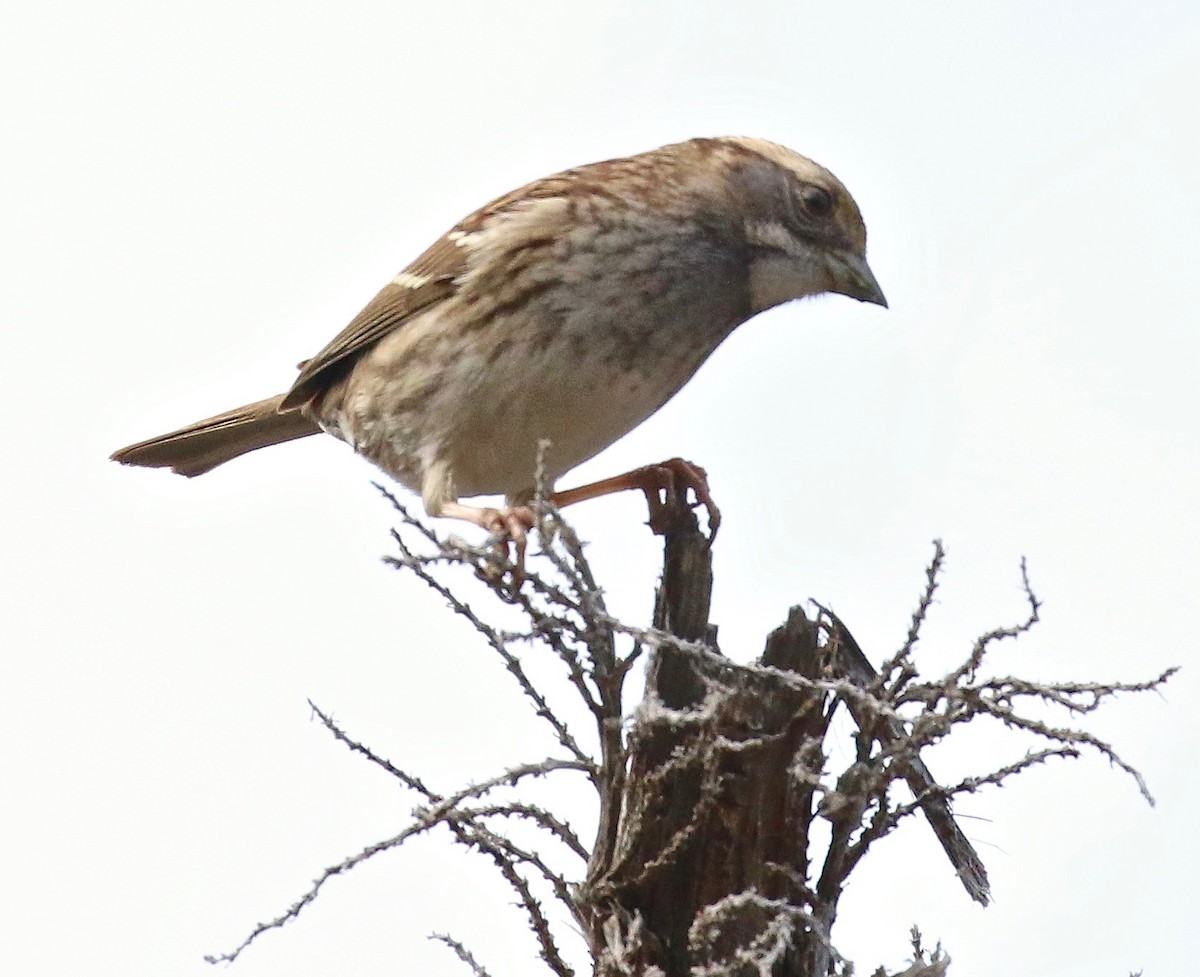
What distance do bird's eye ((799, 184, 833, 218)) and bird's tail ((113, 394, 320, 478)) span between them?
2.12 metres

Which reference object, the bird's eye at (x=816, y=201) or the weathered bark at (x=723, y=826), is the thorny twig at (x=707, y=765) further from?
the bird's eye at (x=816, y=201)

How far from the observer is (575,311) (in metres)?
4.84

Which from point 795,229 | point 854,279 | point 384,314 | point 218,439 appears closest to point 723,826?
point 854,279

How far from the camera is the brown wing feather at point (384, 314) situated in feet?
17.7

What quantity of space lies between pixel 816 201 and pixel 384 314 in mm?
1509

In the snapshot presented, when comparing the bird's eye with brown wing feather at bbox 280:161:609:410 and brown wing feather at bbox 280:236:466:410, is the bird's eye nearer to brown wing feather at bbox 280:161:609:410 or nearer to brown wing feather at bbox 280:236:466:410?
brown wing feather at bbox 280:161:609:410

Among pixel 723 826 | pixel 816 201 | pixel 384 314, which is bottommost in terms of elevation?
pixel 723 826

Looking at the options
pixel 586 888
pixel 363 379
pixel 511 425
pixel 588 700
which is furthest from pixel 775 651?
pixel 363 379

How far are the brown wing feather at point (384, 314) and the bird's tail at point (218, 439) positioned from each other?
0.33 metres

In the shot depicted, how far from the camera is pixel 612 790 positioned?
349 centimetres

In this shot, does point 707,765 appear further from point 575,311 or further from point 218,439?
point 218,439

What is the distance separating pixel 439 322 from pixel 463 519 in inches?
26.1

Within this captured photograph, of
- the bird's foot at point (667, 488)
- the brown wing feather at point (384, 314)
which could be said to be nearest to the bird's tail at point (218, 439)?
the brown wing feather at point (384, 314)

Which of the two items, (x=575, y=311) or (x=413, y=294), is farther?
(x=413, y=294)
